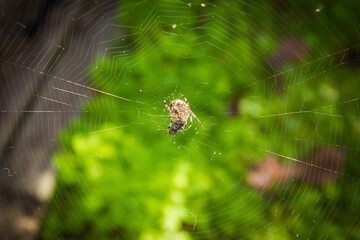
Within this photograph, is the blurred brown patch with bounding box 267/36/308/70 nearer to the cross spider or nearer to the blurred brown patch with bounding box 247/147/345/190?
the blurred brown patch with bounding box 247/147/345/190

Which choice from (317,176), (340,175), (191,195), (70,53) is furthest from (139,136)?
(340,175)

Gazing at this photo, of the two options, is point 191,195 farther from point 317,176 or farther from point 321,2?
point 321,2

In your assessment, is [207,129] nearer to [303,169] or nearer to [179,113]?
[179,113]

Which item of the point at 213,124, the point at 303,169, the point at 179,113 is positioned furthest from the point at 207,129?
the point at 303,169

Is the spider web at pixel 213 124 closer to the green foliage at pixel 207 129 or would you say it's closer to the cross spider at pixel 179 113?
the green foliage at pixel 207 129

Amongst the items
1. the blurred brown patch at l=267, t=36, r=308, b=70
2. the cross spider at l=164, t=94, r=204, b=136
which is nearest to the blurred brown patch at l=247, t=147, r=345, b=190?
the blurred brown patch at l=267, t=36, r=308, b=70
